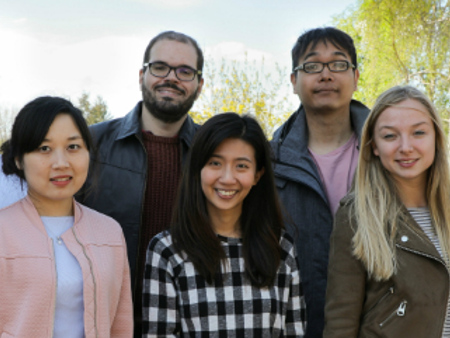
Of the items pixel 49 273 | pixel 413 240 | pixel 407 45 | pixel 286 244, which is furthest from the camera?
pixel 407 45

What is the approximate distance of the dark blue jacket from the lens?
284 cm

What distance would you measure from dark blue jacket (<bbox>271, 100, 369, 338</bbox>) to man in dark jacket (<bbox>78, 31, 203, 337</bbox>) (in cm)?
66

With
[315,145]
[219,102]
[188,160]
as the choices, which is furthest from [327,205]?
[219,102]

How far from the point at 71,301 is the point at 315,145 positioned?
1851mm

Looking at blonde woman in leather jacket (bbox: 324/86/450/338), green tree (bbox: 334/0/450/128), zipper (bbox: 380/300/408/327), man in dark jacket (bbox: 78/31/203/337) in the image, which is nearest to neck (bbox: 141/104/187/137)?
man in dark jacket (bbox: 78/31/203/337)

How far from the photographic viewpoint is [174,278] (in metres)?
2.15

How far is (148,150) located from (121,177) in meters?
0.25

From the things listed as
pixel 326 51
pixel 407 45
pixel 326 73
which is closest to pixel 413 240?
pixel 326 73

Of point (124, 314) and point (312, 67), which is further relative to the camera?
point (312, 67)

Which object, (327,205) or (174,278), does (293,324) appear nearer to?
(174,278)

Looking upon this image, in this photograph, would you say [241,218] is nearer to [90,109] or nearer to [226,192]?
[226,192]

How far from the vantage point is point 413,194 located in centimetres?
248

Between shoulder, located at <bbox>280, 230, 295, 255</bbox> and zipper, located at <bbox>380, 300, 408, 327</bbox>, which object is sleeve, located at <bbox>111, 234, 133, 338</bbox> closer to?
shoulder, located at <bbox>280, 230, 295, 255</bbox>

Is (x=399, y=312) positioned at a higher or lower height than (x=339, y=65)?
lower
